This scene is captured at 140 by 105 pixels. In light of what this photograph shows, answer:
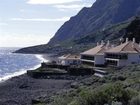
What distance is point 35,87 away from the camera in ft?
215

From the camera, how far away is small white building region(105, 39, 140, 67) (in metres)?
82.1

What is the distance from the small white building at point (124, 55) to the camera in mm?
82062

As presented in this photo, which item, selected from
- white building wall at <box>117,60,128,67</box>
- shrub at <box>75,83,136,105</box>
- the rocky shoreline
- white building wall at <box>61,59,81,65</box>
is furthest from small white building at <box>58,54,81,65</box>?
shrub at <box>75,83,136,105</box>

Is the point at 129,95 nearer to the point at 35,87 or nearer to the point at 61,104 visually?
the point at 61,104

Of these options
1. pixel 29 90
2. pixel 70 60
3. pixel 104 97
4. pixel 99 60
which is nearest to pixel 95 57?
pixel 99 60

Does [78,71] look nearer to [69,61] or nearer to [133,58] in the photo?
[133,58]

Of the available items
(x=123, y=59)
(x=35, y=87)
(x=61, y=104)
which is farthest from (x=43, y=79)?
(x=61, y=104)

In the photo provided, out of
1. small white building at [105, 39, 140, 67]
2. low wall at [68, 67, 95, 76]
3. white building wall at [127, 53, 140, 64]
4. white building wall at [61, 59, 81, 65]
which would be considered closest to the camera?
low wall at [68, 67, 95, 76]

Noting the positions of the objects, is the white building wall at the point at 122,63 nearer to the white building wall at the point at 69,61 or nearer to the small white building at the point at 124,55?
the small white building at the point at 124,55

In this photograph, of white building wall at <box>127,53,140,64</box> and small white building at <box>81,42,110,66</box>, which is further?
small white building at <box>81,42,110,66</box>

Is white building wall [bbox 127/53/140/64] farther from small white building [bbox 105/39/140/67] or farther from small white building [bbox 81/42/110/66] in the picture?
small white building [bbox 81/42/110/66]

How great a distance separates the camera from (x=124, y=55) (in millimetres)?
83000

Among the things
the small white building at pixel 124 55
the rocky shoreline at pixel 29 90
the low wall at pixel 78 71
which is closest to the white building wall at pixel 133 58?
the small white building at pixel 124 55

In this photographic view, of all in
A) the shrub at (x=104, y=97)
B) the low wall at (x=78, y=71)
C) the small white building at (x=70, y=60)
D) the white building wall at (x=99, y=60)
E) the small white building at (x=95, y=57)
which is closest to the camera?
the shrub at (x=104, y=97)
